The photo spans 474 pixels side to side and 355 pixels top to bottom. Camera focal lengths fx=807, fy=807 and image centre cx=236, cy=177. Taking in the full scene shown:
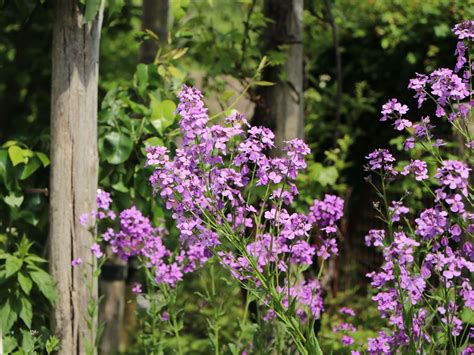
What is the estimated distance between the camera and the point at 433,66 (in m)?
5.52

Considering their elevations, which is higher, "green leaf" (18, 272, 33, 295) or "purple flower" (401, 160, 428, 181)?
"purple flower" (401, 160, 428, 181)

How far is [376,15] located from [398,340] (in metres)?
3.82

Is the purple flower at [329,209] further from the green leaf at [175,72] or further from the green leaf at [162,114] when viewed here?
the green leaf at [175,72]

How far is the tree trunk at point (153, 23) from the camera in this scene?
4.70 metres

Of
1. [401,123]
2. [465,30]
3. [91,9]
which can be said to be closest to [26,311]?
[91,9]

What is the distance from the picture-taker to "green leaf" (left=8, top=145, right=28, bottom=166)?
3.85m

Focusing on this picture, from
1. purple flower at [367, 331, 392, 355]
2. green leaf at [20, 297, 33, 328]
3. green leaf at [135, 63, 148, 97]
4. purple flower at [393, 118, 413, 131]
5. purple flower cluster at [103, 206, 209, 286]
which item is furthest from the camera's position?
green leaf at [135, 63, 148, 97]

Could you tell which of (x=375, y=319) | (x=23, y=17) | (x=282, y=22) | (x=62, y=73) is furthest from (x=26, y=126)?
(x=375, y=319)

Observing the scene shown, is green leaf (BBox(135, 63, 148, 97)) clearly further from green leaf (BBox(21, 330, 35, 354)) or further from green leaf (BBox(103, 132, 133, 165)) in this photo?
green leaf (BBox(21, 330, 35, 354))

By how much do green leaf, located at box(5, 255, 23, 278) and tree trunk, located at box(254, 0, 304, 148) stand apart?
153cm

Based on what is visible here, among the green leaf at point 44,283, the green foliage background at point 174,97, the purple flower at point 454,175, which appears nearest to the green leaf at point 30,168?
the green foliage background at point 174,97

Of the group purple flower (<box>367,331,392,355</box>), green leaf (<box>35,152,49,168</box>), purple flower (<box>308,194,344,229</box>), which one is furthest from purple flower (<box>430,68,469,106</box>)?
green leaf (<box>35,152,49,168</box>)

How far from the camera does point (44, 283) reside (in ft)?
12.2

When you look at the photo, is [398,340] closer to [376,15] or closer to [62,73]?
[62,73]
